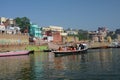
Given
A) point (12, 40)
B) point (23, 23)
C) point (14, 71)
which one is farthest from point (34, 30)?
point (14, 71)

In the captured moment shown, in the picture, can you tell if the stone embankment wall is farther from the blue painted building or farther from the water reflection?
the water reflection

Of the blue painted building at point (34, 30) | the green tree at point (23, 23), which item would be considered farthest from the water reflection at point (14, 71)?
the green tree at point (23, 23)

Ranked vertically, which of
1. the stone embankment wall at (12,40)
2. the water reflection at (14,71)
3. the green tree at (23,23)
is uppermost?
the green tree at (23,23)

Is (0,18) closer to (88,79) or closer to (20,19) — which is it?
(20,19)

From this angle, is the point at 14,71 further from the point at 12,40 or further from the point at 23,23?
the point at 23,23

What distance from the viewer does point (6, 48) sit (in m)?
107

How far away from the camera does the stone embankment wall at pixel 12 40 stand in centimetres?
10853

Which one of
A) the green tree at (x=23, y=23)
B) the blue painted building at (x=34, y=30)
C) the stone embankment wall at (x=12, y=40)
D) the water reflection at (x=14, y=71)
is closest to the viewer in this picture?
the water reflection at (x=14, y=71)

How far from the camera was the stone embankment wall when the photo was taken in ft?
356

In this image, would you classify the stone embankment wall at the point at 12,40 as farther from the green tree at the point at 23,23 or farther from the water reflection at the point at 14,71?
the water reflection at the point at 14,71

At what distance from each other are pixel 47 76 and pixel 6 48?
7053 cm

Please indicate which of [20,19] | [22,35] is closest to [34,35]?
[20,19]

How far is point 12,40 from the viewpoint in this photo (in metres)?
118

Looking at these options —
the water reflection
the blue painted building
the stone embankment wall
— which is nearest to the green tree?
the blue painted building
